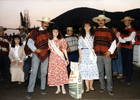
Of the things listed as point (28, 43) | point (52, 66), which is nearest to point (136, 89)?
point (52, 66)

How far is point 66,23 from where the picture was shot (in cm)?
1145

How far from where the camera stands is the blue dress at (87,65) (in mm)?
3004

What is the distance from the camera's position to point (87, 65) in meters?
3.01

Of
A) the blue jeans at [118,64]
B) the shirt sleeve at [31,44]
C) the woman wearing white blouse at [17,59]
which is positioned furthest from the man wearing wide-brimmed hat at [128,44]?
the woman wearing white blouse at [17,59]

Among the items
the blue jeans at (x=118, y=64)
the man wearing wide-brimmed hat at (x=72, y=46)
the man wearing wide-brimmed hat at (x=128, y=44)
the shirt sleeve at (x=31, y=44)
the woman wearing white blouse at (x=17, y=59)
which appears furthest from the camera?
the blue jeans at (x=118, y=64)

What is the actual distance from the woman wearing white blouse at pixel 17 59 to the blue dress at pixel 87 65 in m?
1.99

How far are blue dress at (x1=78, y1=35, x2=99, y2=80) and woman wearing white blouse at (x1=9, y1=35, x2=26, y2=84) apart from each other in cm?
199

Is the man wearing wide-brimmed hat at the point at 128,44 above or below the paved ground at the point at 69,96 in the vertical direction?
above

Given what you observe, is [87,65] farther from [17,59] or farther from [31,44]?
[17,59]

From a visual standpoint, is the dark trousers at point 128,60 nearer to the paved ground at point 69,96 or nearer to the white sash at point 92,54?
the paved ground at point 69,96

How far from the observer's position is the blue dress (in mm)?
3004

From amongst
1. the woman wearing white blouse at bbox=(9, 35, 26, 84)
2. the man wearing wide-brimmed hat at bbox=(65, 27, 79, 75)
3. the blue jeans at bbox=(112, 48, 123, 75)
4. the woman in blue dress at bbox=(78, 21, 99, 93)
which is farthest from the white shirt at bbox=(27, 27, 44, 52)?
the blue jeans at bbox=(112, 48, 123, 75)

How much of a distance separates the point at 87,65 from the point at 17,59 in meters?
2.36

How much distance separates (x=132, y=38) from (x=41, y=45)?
248 centimetres
